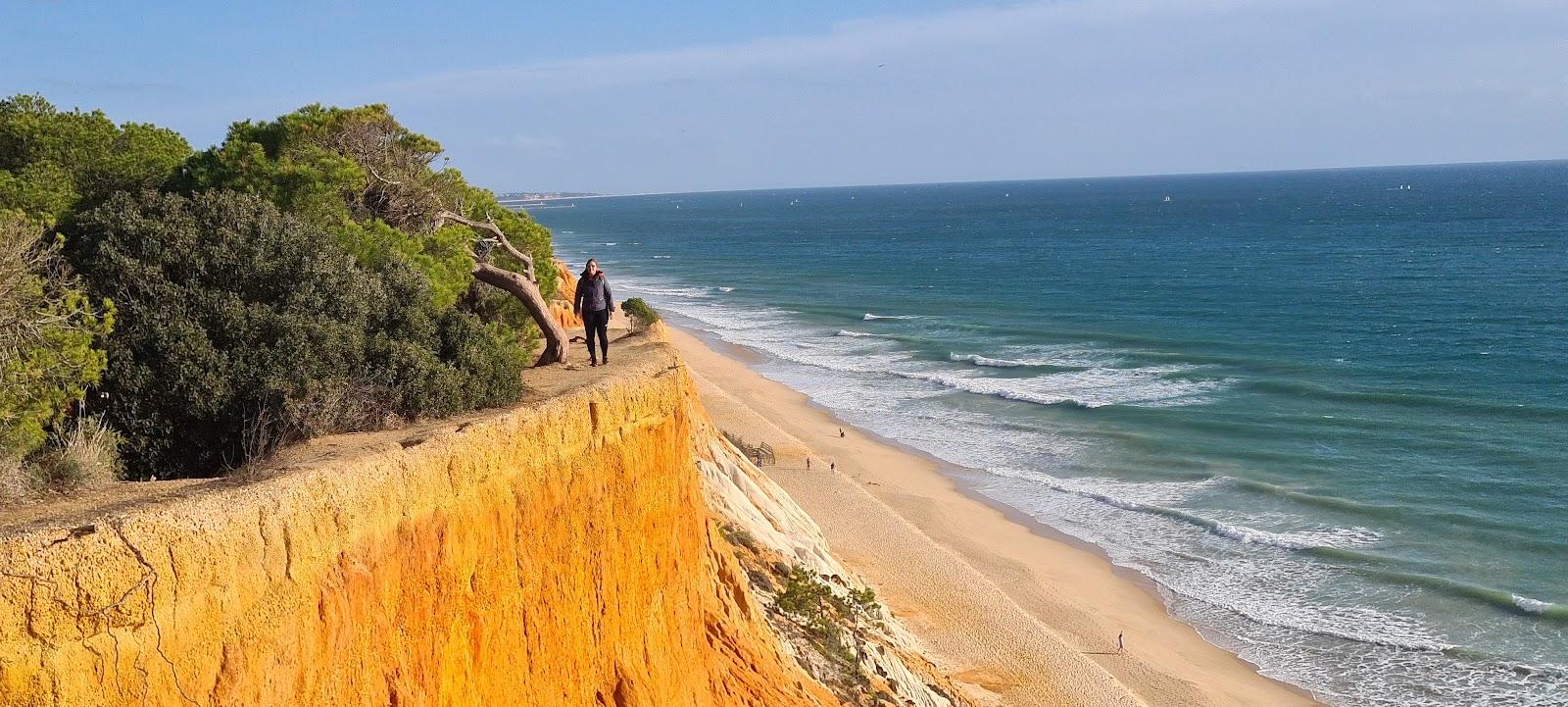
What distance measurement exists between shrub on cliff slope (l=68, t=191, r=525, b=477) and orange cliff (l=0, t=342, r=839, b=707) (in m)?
0.85

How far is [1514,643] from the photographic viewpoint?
78.3ft

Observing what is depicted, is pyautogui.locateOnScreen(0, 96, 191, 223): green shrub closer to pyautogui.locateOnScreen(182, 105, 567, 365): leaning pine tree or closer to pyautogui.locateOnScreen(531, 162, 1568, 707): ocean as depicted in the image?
pyautogui.locateOnScreen(182, 105, 567, 365): leaning pine tree

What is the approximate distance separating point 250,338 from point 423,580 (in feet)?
11.5

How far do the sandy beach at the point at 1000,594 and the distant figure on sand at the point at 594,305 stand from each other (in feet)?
34.4

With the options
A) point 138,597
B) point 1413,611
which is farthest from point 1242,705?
point 138,597

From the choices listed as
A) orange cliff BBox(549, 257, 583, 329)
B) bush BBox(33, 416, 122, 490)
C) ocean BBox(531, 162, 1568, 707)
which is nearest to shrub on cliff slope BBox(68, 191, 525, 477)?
bush BBox(33, 416, 122, 490)

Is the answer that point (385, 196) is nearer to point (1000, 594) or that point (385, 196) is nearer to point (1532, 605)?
point (1000, 594)

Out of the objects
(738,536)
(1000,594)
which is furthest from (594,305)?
(1000,594)

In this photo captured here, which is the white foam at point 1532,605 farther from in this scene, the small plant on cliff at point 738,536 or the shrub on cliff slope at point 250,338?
the shrub on cliff slope at point 250,338

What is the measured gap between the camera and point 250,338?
11.9 metres

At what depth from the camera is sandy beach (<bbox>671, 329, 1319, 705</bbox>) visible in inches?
890

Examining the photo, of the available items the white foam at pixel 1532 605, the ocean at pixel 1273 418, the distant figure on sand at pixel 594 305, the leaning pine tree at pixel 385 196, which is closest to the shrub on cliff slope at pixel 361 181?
the leaning pine tree at pixel 385 196

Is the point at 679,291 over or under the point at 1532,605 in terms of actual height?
over

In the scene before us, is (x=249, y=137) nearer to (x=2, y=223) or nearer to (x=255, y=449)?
(x=2, y=223)
